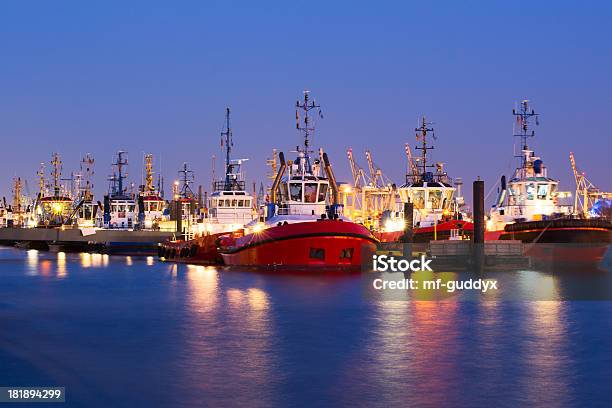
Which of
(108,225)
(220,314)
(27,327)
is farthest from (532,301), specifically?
(108,225)

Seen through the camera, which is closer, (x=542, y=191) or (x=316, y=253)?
(x=316, y=253)

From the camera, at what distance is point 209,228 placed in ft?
293

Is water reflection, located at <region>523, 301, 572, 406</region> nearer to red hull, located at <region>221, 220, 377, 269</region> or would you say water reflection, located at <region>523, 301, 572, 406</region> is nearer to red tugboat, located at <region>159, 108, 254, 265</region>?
red hull, located at <region>221, 220, 377, 269</region>

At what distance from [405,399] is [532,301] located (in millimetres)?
25049

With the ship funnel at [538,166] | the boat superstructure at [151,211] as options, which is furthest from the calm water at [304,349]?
the boat superstructure at [151,211]

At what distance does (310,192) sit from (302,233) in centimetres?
943

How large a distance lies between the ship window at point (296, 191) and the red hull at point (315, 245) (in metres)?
6.17

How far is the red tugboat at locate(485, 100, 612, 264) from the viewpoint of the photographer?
64.0 m

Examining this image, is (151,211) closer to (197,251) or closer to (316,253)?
(197,251)

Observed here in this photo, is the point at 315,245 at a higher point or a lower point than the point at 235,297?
higher

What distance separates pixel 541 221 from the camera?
6512 centimetres

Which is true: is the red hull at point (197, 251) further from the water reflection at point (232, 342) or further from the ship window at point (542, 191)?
the water reflection at point (232, 342)

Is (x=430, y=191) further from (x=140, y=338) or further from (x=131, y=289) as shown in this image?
(x=140, y=338)

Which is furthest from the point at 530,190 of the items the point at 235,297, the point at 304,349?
the point at 304,349
